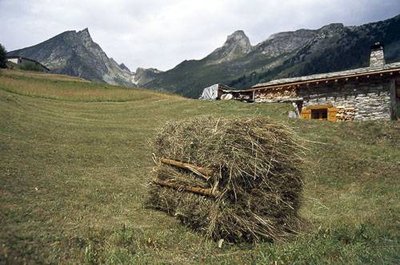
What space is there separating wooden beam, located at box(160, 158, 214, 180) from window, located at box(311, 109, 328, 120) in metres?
23.7

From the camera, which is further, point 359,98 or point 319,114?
point 319,114

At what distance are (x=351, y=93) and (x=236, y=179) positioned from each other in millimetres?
24003

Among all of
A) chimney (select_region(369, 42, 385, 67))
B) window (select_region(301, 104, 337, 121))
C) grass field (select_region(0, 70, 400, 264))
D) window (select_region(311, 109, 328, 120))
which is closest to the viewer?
grass field (select_region(0, 70, 400, 264))

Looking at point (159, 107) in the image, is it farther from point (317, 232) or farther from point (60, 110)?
point (317, 232)

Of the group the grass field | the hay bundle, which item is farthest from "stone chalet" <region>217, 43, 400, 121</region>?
the hay bundle

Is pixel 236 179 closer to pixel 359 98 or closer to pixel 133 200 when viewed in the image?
pixel 133 200

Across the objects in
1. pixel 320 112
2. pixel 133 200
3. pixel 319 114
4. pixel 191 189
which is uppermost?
pixel 320 112

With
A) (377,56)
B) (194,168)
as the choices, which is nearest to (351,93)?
(377,56)

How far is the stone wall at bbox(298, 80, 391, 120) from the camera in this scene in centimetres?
2892

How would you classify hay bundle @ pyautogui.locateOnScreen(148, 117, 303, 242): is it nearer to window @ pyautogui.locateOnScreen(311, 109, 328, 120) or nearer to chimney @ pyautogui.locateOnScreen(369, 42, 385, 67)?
window @ pyautogui.locateOnScreen(311, 109, 328, 120)

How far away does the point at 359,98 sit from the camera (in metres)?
30.2

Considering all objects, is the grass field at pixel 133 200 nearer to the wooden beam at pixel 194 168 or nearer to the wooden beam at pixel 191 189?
the wooden beam at pixel 191 189

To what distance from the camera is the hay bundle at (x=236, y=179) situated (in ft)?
31.4

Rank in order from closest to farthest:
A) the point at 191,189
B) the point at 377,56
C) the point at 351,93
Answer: the point at 191,189 → the point at 351,93 → the point at 377,56
